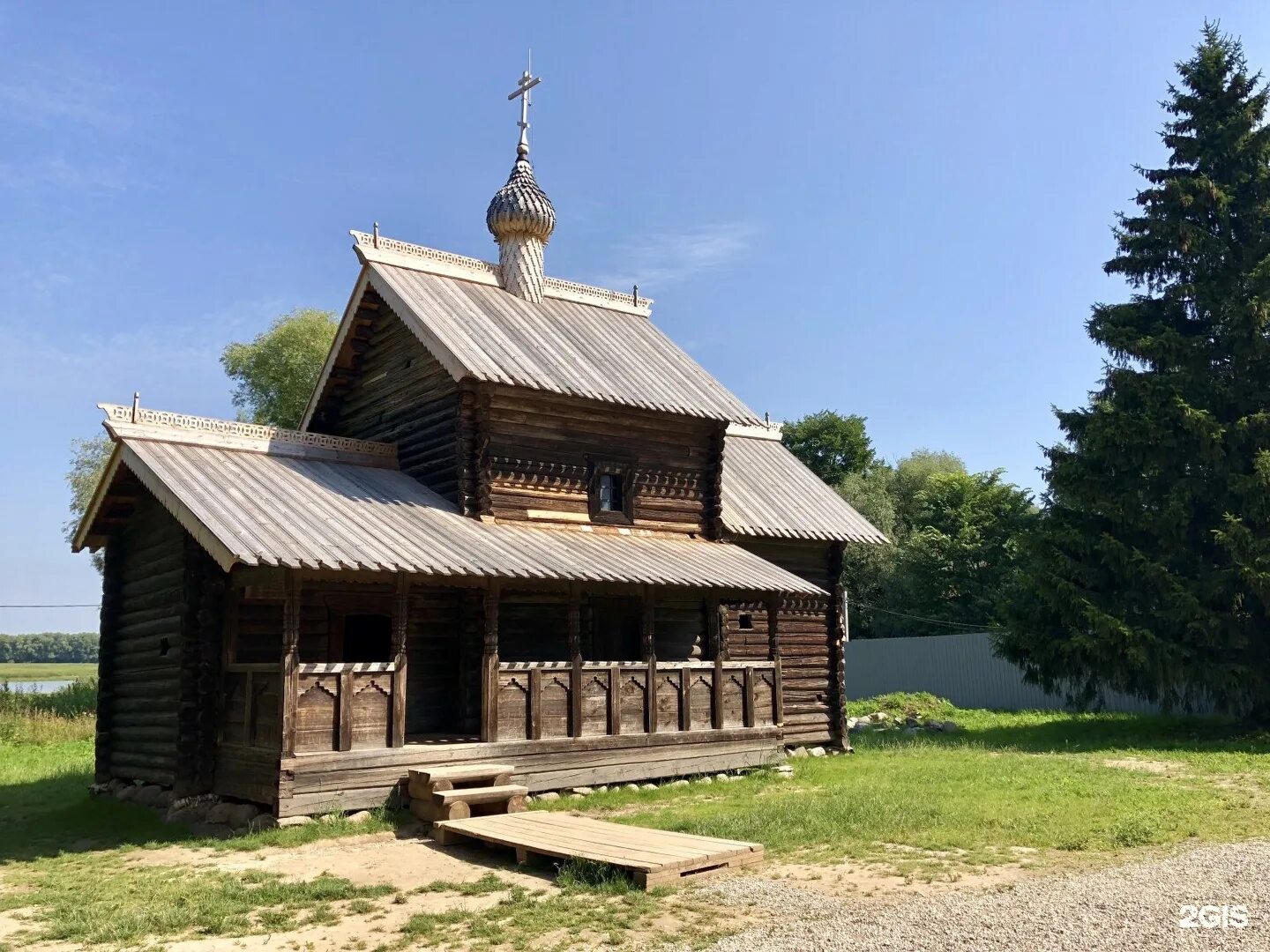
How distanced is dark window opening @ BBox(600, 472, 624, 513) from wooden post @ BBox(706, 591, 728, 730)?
8.85ft

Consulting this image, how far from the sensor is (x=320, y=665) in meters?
13.8

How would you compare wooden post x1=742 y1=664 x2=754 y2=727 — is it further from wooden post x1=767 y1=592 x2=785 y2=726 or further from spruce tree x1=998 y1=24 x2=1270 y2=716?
spruce tree x1=998 y1=24 x2=1270 y2=716

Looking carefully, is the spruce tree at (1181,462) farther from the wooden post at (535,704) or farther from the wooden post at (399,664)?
the wooden post at (399,664)

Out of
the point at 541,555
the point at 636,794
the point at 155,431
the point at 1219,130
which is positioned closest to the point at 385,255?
the point at 155,431

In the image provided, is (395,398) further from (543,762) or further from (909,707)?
(909,707)

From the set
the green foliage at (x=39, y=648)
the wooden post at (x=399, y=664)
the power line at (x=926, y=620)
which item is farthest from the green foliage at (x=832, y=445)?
the green foliage at (x=39, y=648)

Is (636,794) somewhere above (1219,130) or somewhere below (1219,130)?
below

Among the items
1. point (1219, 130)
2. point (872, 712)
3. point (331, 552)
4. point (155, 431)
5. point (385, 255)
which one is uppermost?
point (1219, 130)

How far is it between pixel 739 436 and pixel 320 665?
15.6 metres

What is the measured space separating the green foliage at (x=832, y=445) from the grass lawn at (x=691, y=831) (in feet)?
146

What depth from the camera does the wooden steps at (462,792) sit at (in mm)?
13242

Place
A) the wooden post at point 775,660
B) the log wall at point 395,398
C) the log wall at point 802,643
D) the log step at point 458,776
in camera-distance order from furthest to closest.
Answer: the log wall at point 802,643, the wooden post at point 775,660, the log wall at point 395,398, the log step at point 458,776

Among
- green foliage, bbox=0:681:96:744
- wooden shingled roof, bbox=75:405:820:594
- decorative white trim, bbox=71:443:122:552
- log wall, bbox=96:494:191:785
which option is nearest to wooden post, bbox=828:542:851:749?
wooden shingled roof, bbox=75:405:820:594

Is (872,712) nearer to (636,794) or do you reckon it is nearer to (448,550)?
(636,794)
